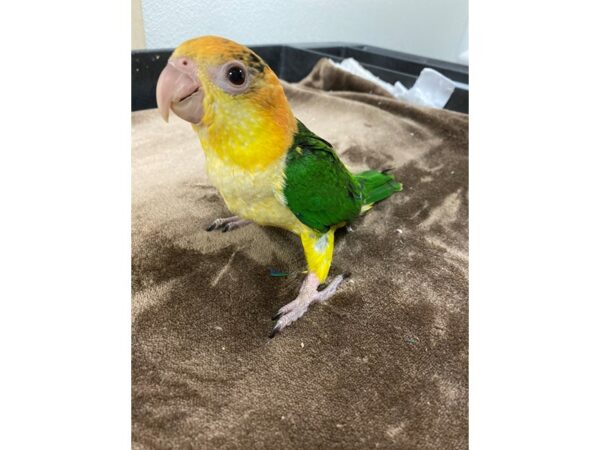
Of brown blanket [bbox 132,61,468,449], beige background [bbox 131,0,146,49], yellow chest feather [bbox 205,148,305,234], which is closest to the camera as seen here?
brown blanket [bbox 132,61,468,449]

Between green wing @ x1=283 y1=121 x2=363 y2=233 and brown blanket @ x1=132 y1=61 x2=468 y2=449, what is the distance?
0.20 m

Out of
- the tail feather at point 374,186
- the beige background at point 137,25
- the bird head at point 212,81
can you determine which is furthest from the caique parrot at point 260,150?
the beige background at point 137,25

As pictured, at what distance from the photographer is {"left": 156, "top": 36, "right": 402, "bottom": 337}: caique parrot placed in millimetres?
711

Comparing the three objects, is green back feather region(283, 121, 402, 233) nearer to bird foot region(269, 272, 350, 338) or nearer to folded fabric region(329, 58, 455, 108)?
bird foot region(269, 272, 350, 338)

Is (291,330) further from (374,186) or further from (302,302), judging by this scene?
(374,186)

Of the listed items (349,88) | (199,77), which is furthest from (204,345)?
(349,88)

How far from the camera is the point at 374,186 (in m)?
1.21

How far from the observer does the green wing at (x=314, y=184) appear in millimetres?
824

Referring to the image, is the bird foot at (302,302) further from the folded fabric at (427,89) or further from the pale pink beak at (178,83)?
the folded fabric at (427,89)

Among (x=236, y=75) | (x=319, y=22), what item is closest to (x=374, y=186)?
(x=236, y=75)

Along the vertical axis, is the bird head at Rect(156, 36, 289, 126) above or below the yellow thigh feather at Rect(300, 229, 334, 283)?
above

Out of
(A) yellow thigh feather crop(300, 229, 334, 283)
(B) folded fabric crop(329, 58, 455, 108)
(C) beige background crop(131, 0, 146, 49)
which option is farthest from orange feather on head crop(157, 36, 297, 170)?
(B) folded fabric crop(329, 58, 455, 108)

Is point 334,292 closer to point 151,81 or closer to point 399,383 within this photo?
point 399,383

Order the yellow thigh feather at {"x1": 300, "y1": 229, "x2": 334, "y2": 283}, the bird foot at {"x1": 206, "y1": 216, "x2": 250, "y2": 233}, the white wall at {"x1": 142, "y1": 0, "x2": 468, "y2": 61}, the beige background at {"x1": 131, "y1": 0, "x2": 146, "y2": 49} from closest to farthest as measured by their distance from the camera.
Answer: the yellow thigh feather at {"x1": 300, "y1": 229, "x2": 334, "y2": 283} < the bird foot at {"x1": 206, "y1": 216, "x2": 250, "y2": 233} < the beige background at {"x1": 131, "y1": 0, "x2": 146, "y2": 49} < the white wall at {"x1": 142, "y1": 0, "x2": 468, "y2": 61}
